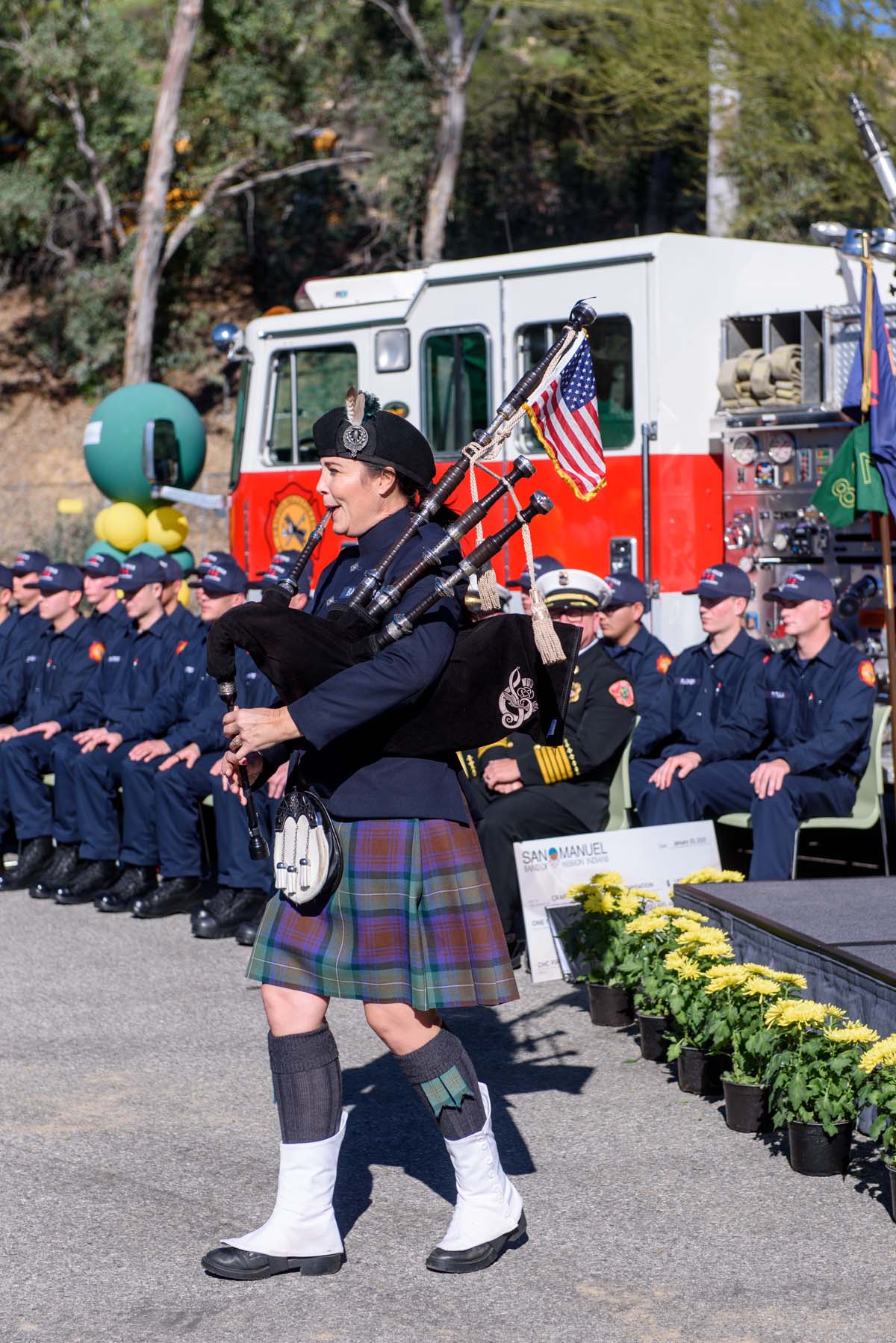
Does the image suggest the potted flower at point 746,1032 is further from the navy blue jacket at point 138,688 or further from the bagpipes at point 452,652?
the navy blue jacket at point 138,688

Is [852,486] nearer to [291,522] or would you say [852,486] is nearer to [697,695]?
[697,695]

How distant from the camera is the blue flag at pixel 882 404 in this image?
26.4 feet

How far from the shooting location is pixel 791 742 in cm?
793

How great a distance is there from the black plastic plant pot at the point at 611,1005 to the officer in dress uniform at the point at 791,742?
1.32 m

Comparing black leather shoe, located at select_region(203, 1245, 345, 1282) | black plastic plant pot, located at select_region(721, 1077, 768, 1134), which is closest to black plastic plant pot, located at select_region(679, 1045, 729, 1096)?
black plastic plant pot, located at select_region(721, 1077, 768, 1134)

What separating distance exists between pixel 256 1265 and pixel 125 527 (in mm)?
12726

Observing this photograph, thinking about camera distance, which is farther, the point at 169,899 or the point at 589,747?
the point at 169,899

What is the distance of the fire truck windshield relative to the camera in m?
11.1

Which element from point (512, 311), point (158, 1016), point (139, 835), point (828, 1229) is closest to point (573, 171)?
point (512, 311)

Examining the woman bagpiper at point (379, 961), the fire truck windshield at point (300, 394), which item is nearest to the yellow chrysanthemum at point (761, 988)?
the woman bagpiper at point (379, 961)

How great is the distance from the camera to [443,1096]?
3986 millimetres

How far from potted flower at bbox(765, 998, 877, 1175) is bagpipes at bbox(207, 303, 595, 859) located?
132 cm

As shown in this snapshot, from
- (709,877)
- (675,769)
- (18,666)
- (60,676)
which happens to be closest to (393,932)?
(709,877)

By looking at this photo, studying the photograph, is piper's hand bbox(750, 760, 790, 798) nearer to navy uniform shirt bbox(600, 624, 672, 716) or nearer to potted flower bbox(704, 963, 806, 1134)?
navy uniform shirt bbox(600, 624, 672, 716)
